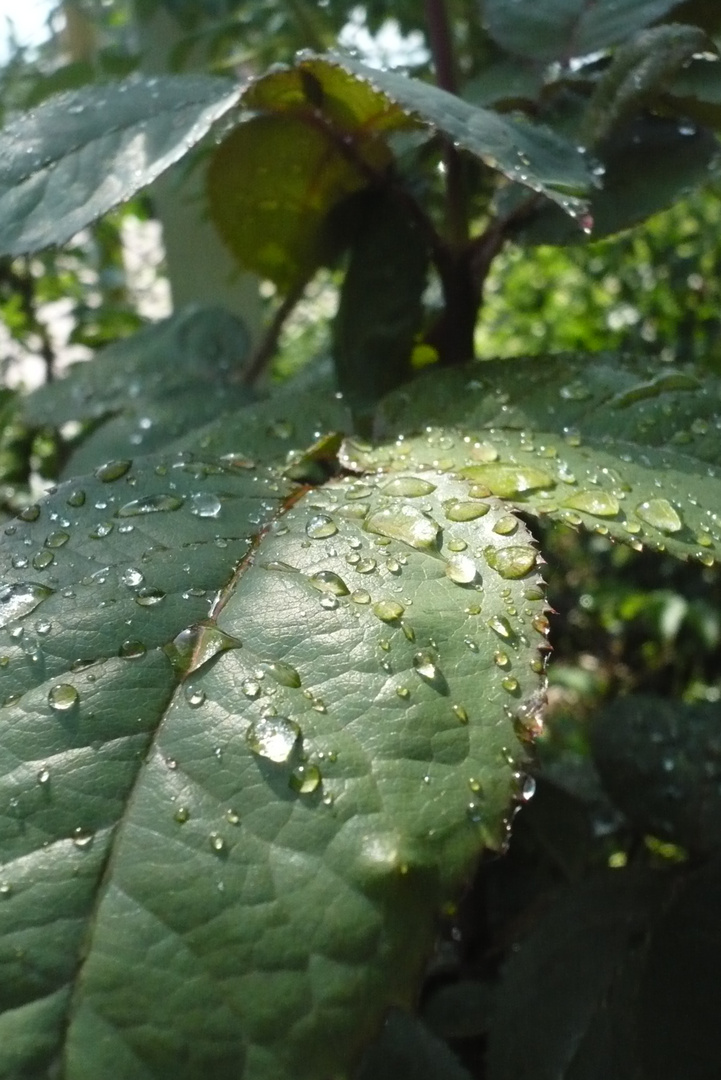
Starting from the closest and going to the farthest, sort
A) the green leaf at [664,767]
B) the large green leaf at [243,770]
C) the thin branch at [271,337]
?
the large green leaf at [243,770], the green leaf at [664,767], the thin branch at [271,337]

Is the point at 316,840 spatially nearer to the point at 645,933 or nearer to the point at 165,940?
the point at 165,940

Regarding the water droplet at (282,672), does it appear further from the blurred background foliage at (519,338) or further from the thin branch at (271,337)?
the thin branch at (271,337)

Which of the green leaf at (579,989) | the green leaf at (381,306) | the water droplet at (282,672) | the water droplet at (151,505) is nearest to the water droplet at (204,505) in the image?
the water droplet at (151,505)

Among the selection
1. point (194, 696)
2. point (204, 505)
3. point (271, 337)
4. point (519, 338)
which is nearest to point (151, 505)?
point (204, 505)

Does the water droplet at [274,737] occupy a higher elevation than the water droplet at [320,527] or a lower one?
higher

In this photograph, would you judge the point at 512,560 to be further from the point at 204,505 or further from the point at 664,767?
the point at 664,767

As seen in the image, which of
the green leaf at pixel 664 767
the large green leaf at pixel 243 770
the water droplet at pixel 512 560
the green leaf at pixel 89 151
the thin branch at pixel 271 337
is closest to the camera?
the large green leaf at pixel 243 770

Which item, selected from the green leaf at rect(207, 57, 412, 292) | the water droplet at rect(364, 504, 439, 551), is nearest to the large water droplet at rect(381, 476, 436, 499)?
the water droplet at rect(364, 504, 439, 551)
